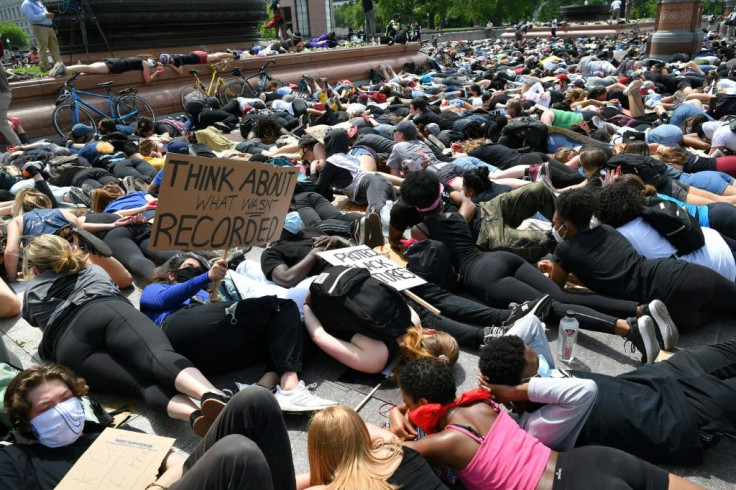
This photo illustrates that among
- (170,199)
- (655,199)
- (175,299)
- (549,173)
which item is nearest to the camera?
(170,199)

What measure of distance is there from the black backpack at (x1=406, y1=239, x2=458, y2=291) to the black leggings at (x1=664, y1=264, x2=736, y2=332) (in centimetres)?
170

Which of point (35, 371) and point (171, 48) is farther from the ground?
point (171, 48)

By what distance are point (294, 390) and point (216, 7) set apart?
20.1m

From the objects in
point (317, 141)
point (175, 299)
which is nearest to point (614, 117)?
point (317, 141)

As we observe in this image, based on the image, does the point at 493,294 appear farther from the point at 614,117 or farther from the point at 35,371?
the point at 614,117

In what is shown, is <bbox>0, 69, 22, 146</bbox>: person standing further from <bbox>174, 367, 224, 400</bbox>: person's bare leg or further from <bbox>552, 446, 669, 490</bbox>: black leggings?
<bbox>552, 446, 669, 490</bbox>: black leggings

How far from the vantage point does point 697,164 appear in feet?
23.2

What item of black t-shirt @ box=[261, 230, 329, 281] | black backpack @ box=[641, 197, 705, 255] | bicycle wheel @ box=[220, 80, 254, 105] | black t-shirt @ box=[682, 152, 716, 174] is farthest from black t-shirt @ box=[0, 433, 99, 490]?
bicycle wheel @ box=[220, 80, 254, 105]

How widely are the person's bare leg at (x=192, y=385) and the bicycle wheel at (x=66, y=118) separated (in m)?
10.0

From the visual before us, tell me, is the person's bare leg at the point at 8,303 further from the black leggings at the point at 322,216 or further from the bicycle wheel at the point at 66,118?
the bicycle wheel at the point at 66,118

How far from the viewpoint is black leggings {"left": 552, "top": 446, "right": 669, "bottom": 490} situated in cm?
240

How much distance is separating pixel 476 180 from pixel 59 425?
4567 millimetres

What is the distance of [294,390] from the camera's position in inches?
142

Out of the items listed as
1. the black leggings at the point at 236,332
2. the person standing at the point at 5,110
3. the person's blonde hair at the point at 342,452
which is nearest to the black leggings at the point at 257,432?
the person's blonde hair at the point at 342,452
